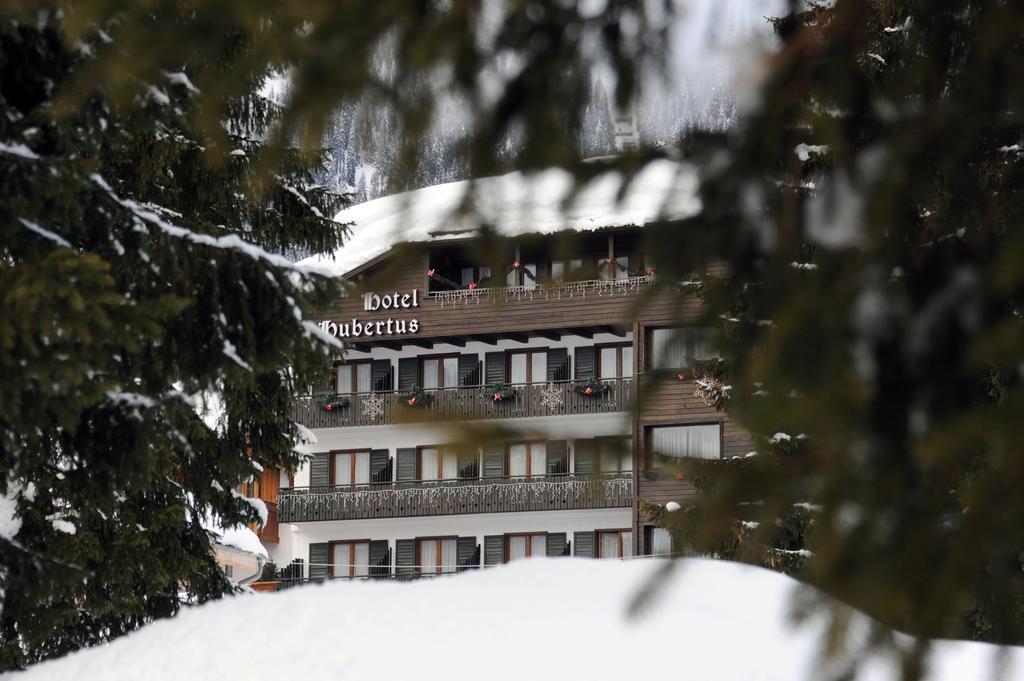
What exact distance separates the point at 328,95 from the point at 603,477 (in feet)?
3.55

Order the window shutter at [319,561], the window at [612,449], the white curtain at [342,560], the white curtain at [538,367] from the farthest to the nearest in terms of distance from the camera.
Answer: the window shutter at [319,561], the white curtain at [342,560], the white curtain at [538,367], the window at [612,449]

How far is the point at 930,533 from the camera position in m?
3.03

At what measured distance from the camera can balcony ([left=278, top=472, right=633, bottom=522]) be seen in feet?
Answer: 147

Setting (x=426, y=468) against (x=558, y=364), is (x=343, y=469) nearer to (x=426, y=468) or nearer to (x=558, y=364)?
(x=426, y=468)

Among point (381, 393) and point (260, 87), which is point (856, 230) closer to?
point (260, 87)

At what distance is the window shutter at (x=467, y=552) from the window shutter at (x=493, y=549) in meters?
0.26

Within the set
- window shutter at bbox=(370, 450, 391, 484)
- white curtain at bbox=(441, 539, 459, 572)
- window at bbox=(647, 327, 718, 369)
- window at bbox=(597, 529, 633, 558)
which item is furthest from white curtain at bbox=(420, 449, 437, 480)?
window at bbox=(647, 327, 718, 369)

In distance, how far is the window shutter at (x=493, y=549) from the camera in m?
46.0

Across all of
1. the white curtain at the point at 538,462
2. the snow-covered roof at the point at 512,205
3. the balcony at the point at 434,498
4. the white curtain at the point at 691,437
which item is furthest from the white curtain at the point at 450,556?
the snow-covered roof at the point at 512,205

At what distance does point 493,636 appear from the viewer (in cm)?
1016

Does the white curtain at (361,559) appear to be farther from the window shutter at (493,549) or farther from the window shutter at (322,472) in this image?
the window shutter at (493,549)

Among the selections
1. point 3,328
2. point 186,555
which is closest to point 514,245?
point 3,328

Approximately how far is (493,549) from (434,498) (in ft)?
7.51

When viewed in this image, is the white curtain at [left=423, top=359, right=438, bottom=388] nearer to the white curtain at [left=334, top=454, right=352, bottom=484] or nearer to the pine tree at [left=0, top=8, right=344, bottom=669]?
the white curtain at [left=334, top=454, right=352, bottom=484]
